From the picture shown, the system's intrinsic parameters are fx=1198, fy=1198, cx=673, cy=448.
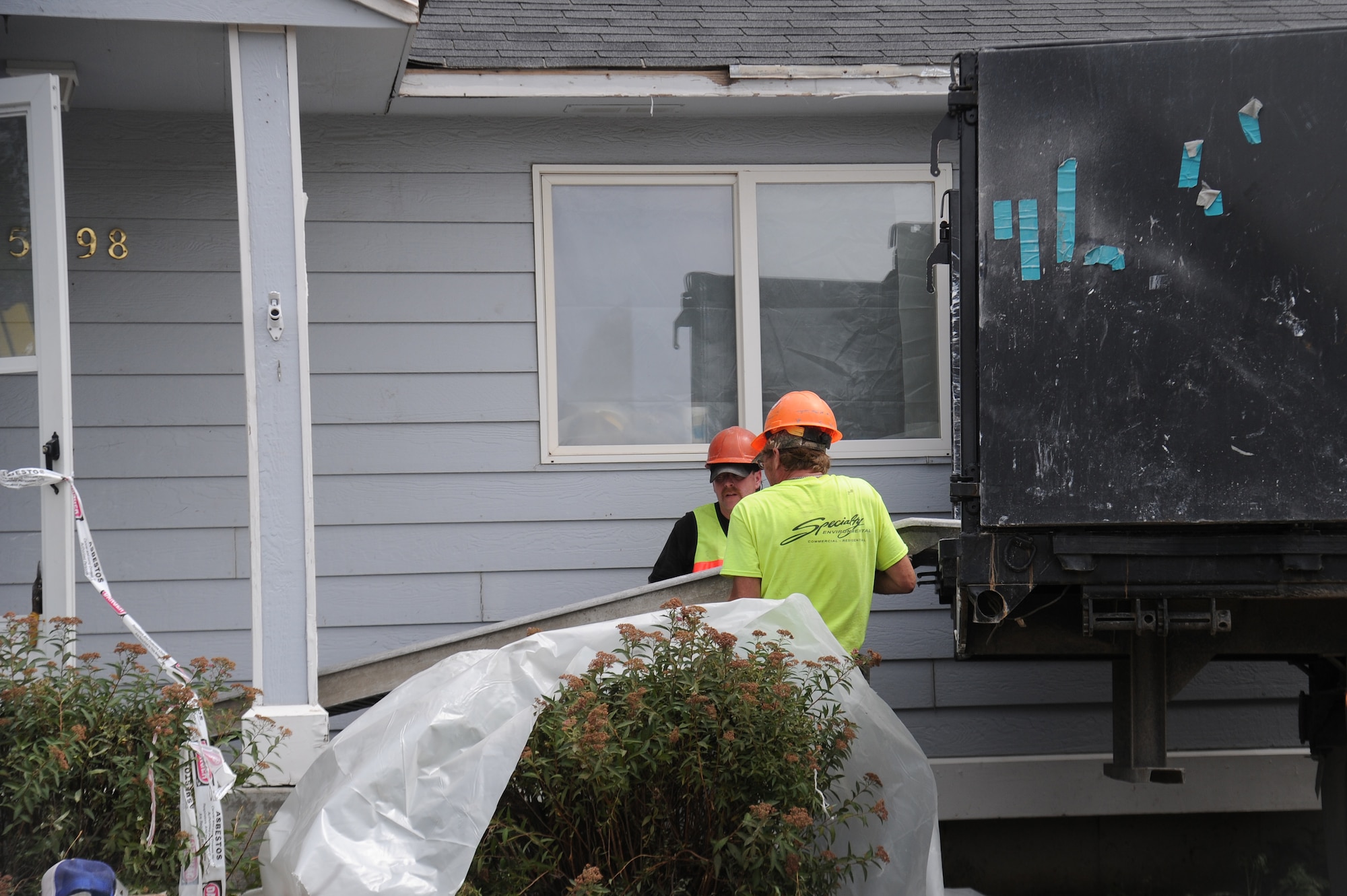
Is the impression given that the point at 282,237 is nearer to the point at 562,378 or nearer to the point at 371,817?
the point at 562,378

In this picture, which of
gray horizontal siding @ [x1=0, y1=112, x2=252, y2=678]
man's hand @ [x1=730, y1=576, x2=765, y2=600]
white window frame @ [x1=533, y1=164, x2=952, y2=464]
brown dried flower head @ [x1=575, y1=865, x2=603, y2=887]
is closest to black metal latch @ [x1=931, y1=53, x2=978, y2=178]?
man's hand @ [x1=730, y1=576, x2=765, y2=600]

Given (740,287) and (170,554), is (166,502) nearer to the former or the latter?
(170,554)

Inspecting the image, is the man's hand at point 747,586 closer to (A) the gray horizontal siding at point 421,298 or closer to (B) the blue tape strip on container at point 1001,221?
(B) the blue tape strip on container at point 1001,221

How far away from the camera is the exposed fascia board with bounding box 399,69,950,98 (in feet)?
15.4

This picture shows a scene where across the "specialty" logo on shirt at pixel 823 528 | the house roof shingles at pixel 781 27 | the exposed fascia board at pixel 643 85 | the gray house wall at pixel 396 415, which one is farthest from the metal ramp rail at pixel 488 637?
the house roof shingles at pixel 781 27

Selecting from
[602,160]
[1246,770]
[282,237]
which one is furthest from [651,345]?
[1246,770]

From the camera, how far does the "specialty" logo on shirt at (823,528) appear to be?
3697mm

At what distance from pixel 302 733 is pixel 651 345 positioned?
2253mm

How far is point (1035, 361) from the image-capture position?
3162 mm

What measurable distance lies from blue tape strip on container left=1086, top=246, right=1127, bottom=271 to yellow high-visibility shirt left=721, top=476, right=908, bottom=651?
0.99 m

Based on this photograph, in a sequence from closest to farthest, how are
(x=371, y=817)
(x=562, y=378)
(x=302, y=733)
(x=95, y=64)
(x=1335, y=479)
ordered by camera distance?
1. (x=371, y=817)
2. (x=1335, y=479)
3. (x=302, y=733)
4. (x=95, y=64)
5. (x=562, y=378)

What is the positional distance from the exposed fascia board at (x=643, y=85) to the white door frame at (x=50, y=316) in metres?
1.31

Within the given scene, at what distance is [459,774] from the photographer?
2846 mm

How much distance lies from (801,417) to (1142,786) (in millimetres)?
2711
